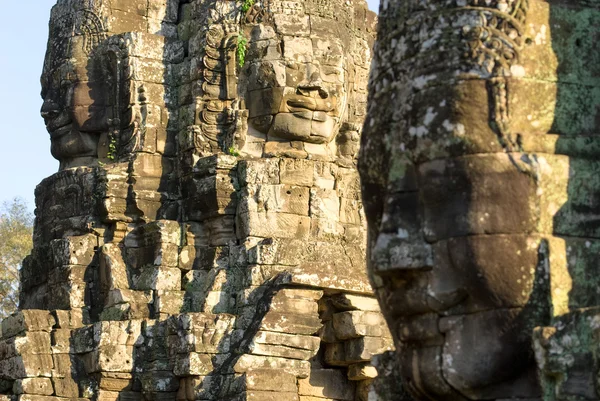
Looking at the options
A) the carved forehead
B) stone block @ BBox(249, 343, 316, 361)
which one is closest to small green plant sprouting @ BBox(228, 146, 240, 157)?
the carved forehead

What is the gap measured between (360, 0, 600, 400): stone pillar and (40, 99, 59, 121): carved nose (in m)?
15.6

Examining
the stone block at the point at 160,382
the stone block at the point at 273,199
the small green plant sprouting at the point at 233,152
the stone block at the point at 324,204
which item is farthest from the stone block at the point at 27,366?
the stone block at the point at 324,204

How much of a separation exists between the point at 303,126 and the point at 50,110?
4.29 metres

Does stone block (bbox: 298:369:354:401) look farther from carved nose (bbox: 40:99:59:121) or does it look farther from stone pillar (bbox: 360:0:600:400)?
stone pillar (bbox: 360:0:600:400)

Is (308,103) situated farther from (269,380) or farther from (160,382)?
(269,380)

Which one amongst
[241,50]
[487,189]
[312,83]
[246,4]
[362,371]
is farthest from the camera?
[246,4]

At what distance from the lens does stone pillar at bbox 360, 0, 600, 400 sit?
28.2ft

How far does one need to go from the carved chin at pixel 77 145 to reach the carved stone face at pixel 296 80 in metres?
2.81

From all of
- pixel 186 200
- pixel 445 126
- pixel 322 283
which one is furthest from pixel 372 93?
pixel 186 200

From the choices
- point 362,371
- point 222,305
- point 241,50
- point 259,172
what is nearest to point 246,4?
point 241,50

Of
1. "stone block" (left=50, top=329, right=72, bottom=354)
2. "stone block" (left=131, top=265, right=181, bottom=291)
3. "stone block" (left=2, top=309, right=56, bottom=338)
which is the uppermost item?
"stone block" (left=131, top=265, right=181, bottom=291)

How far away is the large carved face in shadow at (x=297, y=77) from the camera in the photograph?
2239 cm

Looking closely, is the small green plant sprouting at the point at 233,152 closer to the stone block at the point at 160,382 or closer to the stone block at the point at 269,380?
the stone block at the point at 160,382

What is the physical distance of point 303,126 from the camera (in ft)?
73.8
